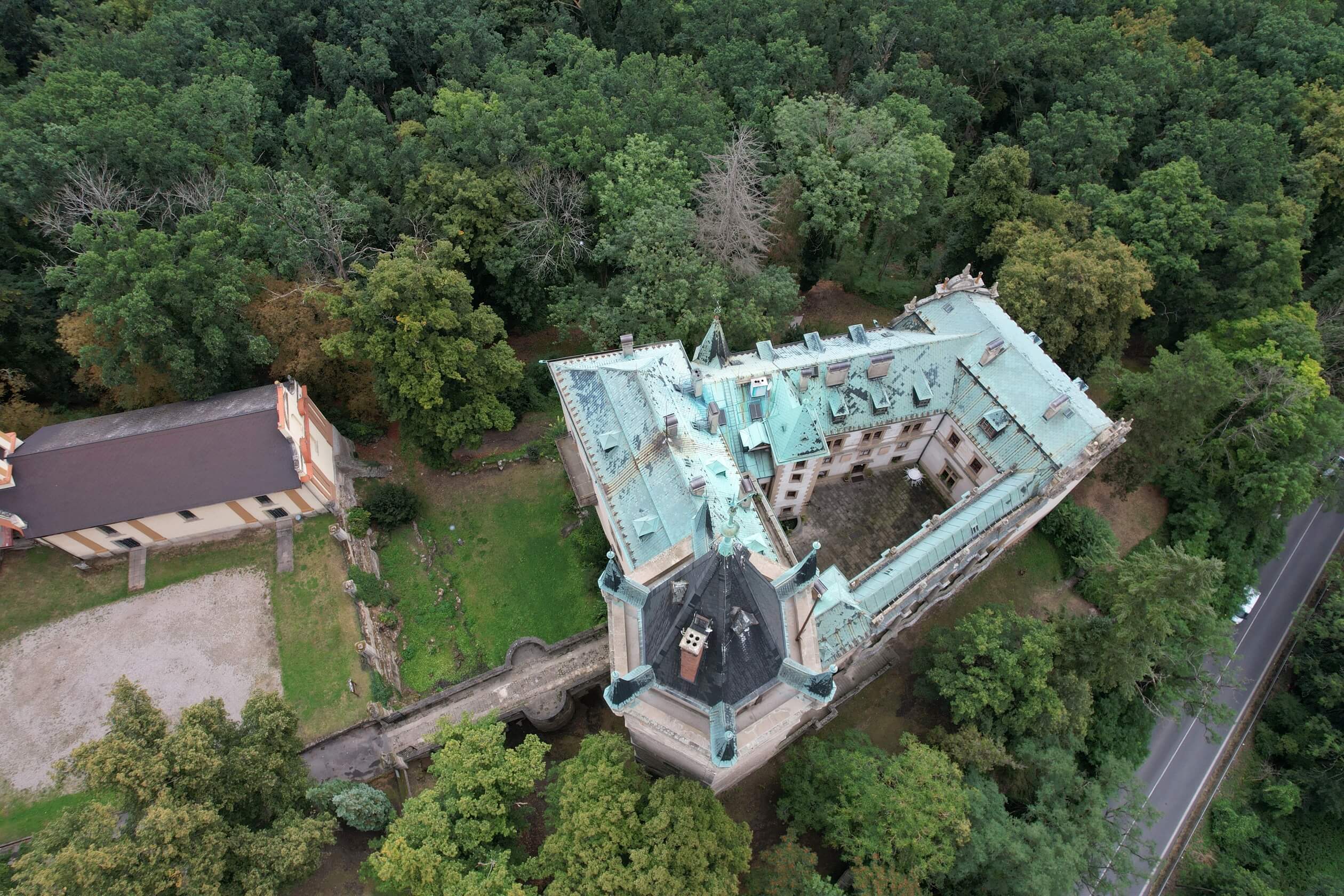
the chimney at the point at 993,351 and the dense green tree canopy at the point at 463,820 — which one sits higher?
the chimney at the point at 993,351

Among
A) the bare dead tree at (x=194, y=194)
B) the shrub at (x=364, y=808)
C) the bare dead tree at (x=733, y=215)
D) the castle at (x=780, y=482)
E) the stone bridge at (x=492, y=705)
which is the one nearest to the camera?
the castle at (x=780, y=482)

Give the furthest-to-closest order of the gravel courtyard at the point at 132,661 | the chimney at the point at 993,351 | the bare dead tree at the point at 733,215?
1. the bare dead tree at the point at 733,215
2. the chimney at the point at 993,351
3. the gravel courtyard at the point at 132,661

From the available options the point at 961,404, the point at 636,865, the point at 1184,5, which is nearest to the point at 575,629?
the point at 636,865

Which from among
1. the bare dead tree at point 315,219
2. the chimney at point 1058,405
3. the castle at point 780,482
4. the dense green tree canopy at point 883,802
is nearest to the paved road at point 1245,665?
the castle at point 780,482

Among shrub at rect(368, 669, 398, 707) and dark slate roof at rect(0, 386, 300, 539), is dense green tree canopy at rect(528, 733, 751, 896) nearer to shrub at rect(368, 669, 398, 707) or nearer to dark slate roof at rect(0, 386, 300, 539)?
shrub at rect(368, 669, 398, 707)

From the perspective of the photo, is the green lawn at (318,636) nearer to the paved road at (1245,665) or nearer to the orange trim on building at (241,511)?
the orange trim on building at (241,511)

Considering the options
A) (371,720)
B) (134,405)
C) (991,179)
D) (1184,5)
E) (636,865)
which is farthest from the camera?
(1184,5)

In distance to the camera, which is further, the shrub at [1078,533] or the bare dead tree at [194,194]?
the shrub at [1078,533]

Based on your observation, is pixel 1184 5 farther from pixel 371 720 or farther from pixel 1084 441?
pixel 371 720
